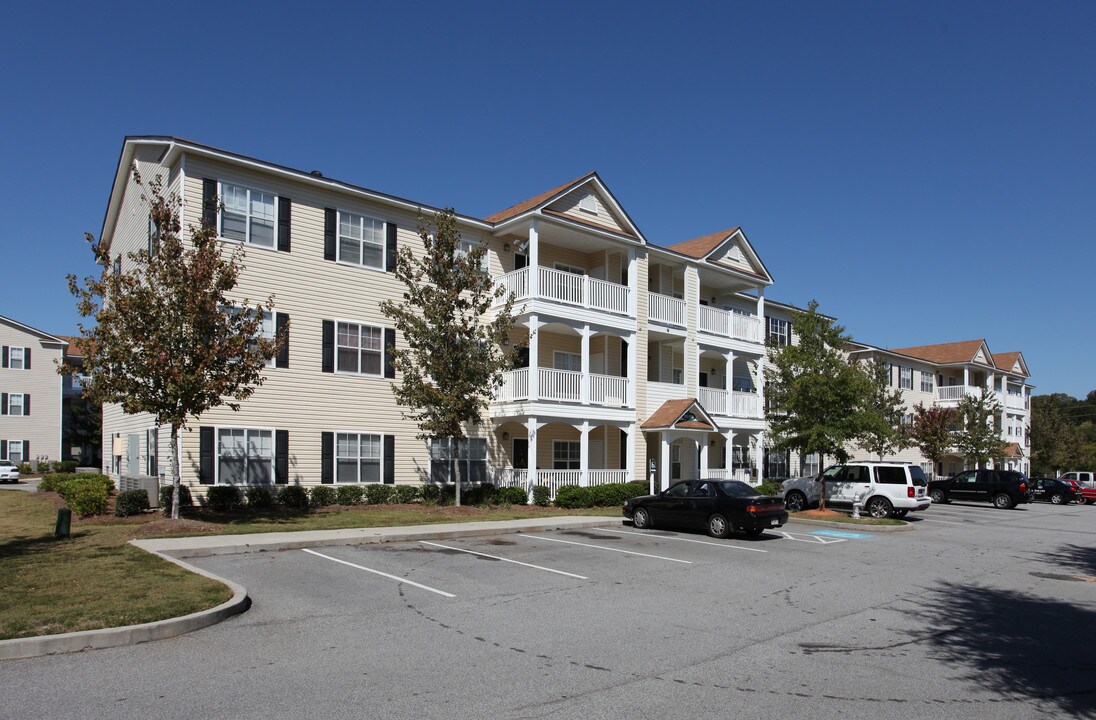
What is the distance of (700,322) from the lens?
1305 inches

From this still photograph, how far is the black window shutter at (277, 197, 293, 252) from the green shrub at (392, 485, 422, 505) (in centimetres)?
796

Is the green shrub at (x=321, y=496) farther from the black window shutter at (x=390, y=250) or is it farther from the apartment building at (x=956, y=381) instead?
the apartment building at (x=956, y=381)

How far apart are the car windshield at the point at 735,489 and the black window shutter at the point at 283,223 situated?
14.1m

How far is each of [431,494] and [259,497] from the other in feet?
18.2

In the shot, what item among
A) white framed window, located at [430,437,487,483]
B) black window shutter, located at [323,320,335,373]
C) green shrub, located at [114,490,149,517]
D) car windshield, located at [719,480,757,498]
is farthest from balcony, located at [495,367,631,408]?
green shrub, located at [114,490,149,517]

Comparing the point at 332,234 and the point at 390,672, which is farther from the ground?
the point at 332,234

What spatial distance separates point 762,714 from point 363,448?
1921 cm

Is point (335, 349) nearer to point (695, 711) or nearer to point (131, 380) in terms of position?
point (131, 380)

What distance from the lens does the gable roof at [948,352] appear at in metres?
55.8

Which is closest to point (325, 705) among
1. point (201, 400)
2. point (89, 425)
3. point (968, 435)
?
point (201, 400)

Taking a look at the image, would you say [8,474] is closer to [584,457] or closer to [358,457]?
[358,457]

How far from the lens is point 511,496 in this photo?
25203 millimetres

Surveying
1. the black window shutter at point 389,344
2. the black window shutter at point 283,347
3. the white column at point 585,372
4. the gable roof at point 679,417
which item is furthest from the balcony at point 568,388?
the black window shutter at point 283,347

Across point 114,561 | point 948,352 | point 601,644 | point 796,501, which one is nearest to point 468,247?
point 796,501
